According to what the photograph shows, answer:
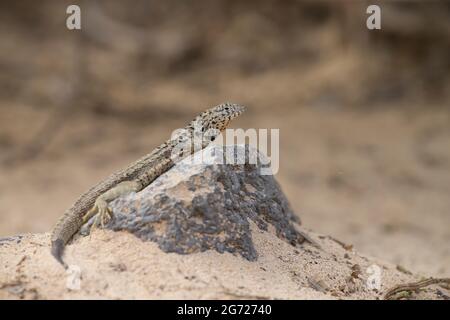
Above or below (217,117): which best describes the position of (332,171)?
below

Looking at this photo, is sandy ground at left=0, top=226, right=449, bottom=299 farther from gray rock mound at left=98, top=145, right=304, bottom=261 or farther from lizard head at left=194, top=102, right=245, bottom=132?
lizard head at left=194, top=102, right=245, bottom=132

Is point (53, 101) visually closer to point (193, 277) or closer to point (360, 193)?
point (360, 193)

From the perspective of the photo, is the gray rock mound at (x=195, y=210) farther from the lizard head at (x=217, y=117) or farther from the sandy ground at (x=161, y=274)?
the lizard head at (x=217, y=117)

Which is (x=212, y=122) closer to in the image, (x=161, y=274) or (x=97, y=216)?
(x=97, y=216)

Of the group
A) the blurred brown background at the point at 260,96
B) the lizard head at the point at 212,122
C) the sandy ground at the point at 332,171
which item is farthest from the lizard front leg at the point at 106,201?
the blurred brown background at the point at 260,96

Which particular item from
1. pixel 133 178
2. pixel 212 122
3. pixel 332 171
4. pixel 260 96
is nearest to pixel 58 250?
pixel 133 178
